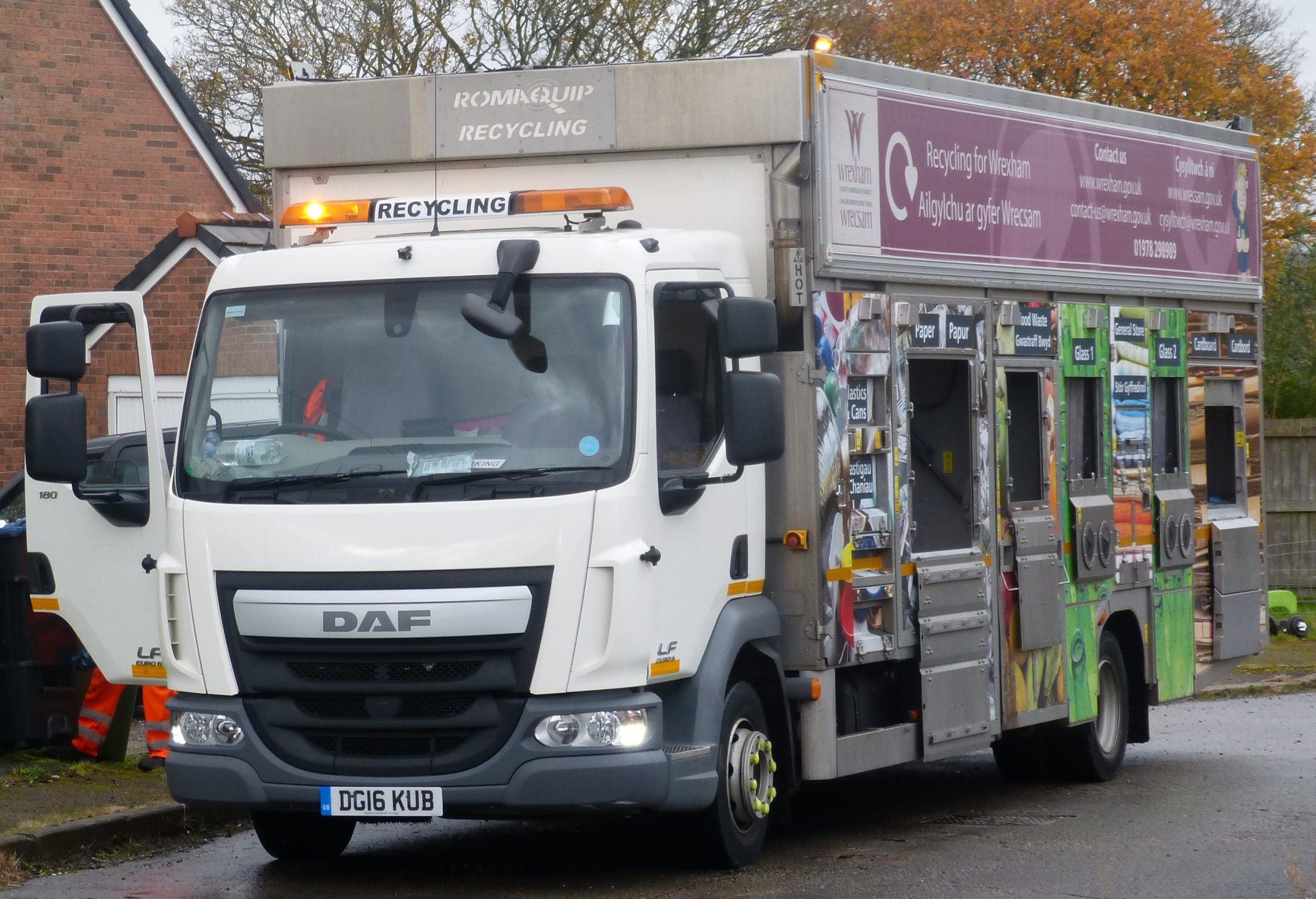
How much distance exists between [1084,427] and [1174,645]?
1.79m

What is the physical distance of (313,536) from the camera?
7.21 metres

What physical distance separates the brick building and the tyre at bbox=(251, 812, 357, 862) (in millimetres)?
12315

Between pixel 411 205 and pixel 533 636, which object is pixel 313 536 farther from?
pixel 411 205

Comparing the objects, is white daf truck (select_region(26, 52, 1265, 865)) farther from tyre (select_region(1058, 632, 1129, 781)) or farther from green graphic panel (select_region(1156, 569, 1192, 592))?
green graphic panel (select_region(1156, 569, 1192, 592))

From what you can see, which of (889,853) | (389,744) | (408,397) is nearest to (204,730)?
(389,744)

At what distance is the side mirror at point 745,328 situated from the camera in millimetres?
7465

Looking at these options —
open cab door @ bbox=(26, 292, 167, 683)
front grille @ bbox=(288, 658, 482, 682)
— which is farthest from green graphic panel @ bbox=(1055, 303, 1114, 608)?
open cab door @ bbox=(26, 292, 167, 683)

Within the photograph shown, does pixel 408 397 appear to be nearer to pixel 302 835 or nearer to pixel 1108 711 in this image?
pixel 302 835

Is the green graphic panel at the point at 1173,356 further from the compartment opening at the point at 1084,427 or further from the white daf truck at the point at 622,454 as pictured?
the compartment opening at the point at 1084,427

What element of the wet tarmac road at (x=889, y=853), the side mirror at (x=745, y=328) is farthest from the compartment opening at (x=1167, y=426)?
the side mirror at (x=745, y=328)

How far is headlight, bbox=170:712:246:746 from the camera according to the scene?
746cm

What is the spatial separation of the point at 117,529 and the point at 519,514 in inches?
87.2

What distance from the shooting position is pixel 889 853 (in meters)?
8.74

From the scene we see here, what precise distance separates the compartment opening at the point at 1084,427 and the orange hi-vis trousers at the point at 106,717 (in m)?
4.93
